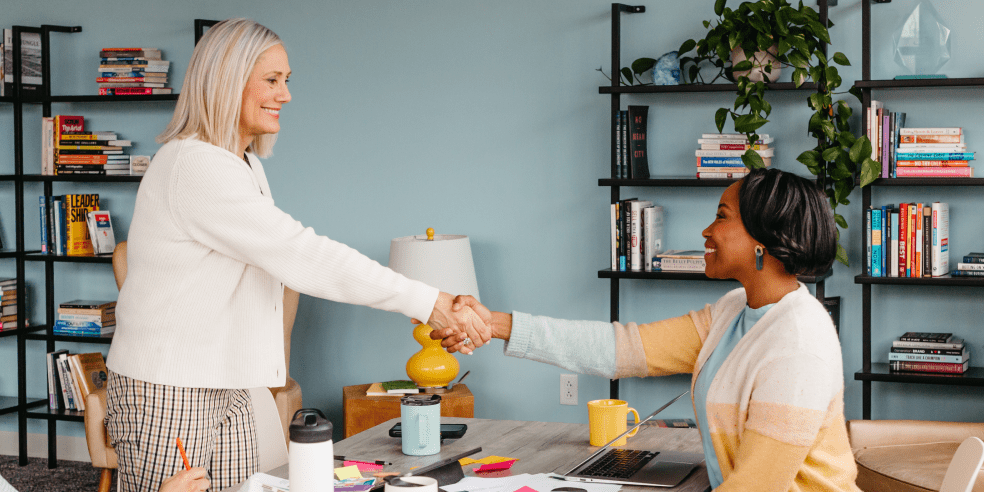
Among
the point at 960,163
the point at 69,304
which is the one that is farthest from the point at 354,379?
the point at 960,163

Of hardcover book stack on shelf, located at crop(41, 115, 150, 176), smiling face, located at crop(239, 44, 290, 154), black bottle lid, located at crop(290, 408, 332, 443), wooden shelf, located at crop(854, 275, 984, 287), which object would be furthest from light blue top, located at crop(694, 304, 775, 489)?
hardcover book stack on shelf, located at crop(41, 115, 150, 176)

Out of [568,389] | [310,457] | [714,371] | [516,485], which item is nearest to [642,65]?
[568,389]

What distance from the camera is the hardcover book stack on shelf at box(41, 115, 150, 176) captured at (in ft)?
13.9

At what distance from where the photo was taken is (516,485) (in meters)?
1.65

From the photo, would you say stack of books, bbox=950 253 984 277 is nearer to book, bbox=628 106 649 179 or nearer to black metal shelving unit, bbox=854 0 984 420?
black metal shelving unit, bbox=854 0 984 420

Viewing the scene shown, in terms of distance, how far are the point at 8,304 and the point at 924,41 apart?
4053mm

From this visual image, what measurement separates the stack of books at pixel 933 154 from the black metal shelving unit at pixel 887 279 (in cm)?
5

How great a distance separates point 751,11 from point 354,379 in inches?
89.1

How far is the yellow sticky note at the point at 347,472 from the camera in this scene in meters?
1.69

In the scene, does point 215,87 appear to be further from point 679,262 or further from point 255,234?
point 679,262

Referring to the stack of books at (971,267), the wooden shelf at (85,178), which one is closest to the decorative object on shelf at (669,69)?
the stack of books at (971,267)

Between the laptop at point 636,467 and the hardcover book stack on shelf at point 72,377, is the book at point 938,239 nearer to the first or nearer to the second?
the laptop at point 636,467

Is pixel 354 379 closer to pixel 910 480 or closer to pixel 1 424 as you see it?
pixel 1 424

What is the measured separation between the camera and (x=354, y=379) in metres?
4.14
